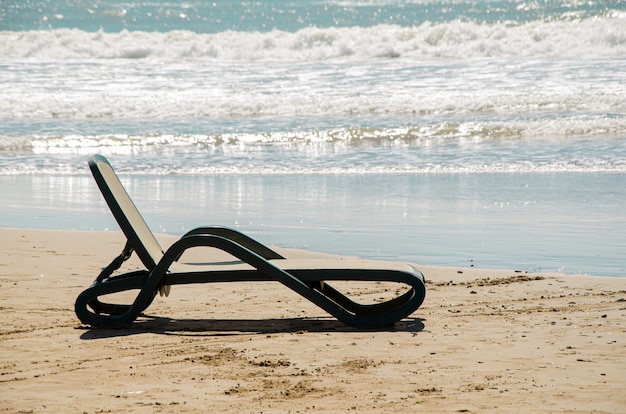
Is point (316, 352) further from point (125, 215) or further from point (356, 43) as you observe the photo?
point (356, 43)

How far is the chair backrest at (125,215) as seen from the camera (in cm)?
524

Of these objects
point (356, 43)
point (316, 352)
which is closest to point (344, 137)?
point (316, 352)

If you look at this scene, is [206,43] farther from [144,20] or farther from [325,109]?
[325,109]

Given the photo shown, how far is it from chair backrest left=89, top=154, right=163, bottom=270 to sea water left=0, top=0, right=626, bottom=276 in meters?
2.36

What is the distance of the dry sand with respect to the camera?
151 inches

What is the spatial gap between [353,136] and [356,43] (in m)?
16.4

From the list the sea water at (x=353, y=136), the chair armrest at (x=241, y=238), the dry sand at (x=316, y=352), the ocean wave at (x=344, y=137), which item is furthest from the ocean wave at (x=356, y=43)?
the chair armrest at (x=241, y=238)

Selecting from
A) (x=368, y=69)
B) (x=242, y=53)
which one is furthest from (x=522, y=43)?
(x=242, y=53)

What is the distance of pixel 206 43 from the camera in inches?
1346

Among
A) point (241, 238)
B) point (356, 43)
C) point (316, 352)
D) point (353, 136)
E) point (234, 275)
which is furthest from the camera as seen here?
point (356, 43)

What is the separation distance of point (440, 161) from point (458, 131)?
317 centimetres

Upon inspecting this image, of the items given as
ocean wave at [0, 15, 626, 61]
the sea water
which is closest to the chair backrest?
the sea water

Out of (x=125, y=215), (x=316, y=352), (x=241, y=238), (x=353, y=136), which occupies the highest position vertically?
(x=353, y=136)

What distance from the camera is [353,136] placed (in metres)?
16.2
